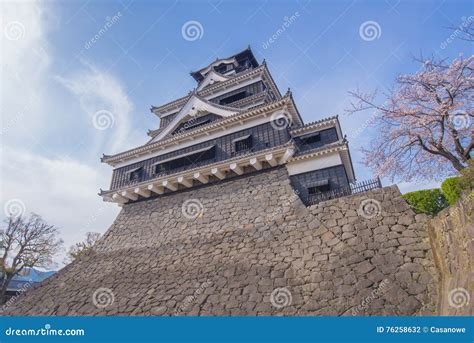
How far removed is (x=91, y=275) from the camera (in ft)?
35.6

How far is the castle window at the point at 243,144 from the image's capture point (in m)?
12.3

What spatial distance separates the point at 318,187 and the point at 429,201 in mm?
3990

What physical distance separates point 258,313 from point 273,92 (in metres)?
16.2

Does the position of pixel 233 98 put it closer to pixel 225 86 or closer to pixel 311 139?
pixel 225 86

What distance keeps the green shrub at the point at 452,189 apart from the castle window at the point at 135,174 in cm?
1413
